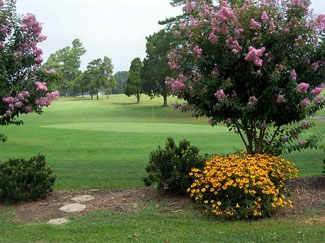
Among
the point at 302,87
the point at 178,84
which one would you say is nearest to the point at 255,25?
the point at 302,87

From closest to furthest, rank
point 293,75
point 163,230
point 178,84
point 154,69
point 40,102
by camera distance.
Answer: point 163,230 → point 293,75 → point 40,102 → point 178,84 → point 154,69

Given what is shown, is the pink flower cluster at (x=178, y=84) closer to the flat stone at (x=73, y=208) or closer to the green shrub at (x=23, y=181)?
the flat stone at (x=73, y=208)

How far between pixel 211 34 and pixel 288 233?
3.25m

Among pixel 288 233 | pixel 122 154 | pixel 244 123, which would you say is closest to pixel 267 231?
pixel 288 233

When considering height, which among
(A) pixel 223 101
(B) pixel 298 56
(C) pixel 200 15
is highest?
(C) pixel 200 15

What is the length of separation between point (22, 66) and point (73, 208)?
2527mm

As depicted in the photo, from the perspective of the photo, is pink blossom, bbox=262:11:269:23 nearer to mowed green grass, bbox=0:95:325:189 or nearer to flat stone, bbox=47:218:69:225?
flat stone, bbox=47:218:69:225

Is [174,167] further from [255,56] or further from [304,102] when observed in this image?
[304,102]

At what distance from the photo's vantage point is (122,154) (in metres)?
13.8

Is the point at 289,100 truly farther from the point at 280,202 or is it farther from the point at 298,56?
the point at 280,202

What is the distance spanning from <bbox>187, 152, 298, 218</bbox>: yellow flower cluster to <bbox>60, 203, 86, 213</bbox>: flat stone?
6.36 feet

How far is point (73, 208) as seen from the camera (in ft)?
20.8

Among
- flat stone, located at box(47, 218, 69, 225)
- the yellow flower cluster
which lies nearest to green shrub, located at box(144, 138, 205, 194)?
the yellow flower cluster

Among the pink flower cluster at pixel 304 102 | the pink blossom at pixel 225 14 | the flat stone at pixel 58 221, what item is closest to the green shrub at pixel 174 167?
the flat stone at pixel 58 221
